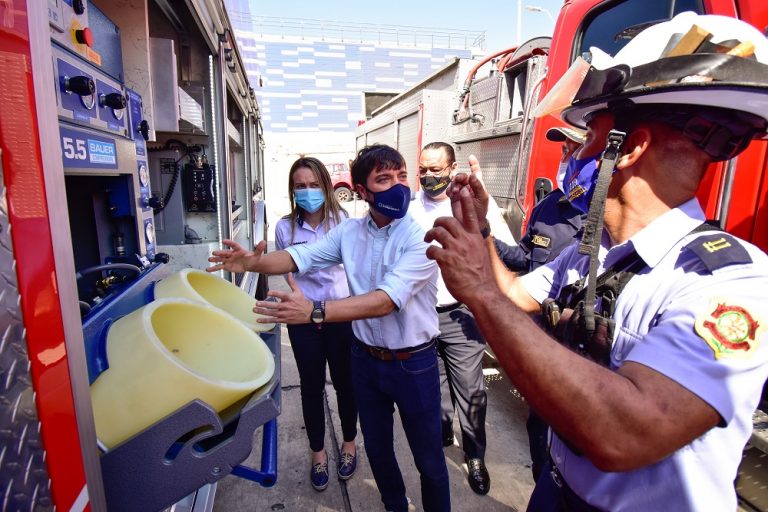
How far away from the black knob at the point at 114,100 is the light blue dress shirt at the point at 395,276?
1.03 meters

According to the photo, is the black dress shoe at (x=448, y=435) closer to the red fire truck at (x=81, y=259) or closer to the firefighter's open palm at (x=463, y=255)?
the red fire truck at (x=81, y=259)

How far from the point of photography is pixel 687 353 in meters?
0.73

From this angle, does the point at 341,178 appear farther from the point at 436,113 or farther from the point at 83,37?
the point at 83,37

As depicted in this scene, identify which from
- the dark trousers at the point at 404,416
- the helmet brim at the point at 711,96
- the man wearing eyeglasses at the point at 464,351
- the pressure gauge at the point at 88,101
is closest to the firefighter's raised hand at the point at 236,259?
the dark trousers at the point at 404,416

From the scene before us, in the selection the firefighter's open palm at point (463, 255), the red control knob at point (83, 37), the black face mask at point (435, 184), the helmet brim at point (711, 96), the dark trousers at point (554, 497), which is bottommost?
the dark trousers at point (554, 497)

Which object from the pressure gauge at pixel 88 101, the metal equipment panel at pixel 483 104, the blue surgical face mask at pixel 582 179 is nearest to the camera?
the blue surgical face mask at pixel 582 179

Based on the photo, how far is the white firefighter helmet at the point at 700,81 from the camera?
2.79 feet

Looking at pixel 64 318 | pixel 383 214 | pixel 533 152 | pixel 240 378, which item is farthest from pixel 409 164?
pixel 64 318

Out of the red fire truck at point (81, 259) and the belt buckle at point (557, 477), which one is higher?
the red fire truck at point (81, 259)

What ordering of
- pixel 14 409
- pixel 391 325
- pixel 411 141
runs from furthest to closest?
pixel 411 141 < pixel 391 325 < pixel 14 409

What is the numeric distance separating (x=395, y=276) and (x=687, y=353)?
→ 42.4 inches

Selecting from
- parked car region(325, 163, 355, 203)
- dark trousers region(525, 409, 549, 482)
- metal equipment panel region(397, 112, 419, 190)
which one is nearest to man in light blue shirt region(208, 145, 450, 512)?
dark trousers region(525, 409, 549, 482)

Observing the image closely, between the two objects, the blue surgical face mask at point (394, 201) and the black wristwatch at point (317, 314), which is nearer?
the black wristwatch at point (317, 314)

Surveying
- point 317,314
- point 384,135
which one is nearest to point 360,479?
point 317,314
